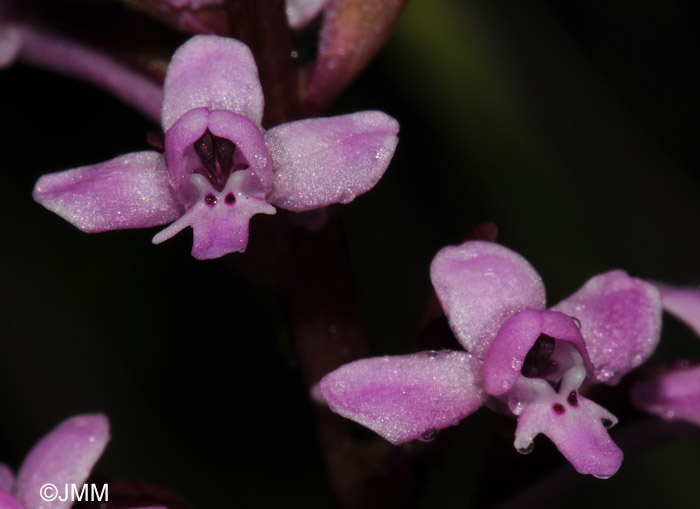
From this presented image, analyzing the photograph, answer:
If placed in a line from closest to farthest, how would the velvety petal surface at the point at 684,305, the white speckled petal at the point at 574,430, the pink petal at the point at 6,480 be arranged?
the white speckled petal at the point at 574,430, the pink petal at the point at 6,480, the velvety petal surface at the point at 684,305

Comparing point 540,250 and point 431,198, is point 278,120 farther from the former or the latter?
point 431,198

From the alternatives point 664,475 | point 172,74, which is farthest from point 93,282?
point 172,74

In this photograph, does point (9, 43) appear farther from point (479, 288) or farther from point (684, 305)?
point (684, 305)

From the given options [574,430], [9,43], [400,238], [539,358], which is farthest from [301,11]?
[400,238]

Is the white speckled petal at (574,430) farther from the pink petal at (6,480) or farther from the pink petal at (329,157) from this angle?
the pink petal at (6,480)

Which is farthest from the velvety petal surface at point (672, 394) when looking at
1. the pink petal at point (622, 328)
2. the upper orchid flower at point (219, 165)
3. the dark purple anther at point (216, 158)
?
the dark purple anther at point (216, 158)
